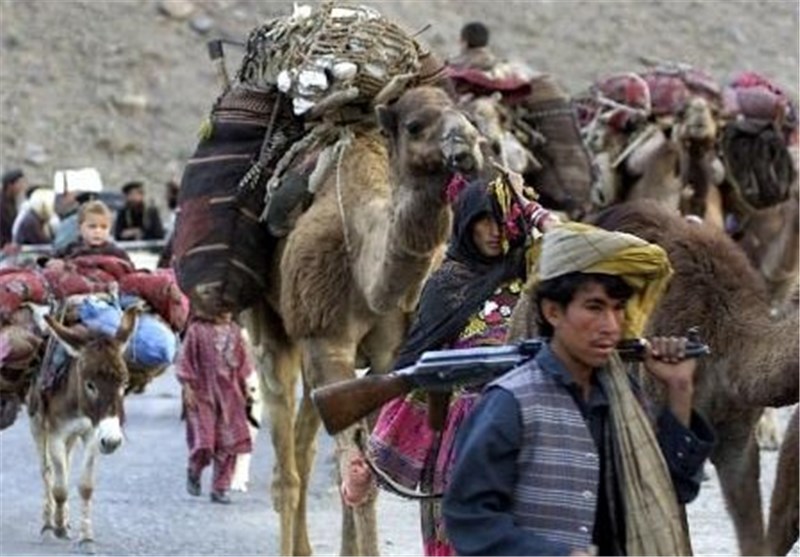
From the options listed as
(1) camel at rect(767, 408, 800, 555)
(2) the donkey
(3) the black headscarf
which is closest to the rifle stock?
(3) the black headscarf

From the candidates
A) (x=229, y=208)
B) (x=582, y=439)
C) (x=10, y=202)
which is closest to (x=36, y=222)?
(x=10, y=202)

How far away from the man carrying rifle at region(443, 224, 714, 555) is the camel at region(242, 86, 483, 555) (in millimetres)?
3841

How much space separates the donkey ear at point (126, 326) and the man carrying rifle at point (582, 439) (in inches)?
325

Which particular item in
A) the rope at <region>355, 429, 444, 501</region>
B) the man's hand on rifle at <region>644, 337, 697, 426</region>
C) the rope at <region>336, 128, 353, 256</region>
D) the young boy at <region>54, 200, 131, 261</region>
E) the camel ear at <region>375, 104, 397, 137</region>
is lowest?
the young boy at <region>54, 200, 131, 261</region>

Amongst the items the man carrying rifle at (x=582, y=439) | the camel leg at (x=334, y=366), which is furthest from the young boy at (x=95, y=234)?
the man carrying rifle at (x=582, y=439)

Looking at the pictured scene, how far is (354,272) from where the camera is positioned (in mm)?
12008

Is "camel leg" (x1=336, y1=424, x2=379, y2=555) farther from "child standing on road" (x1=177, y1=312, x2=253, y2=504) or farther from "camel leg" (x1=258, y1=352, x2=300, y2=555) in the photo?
"child standing on road" (x1=177, y1=312, x2=253, y2=504)

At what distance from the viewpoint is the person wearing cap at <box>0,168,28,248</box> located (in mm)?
27391

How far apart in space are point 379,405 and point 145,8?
40206 millimetres

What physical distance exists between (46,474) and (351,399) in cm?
812

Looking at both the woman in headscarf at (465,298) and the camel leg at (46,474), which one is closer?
the woman in headscarf at (465,298)

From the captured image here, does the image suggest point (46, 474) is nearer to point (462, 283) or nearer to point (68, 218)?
point (68, 218)

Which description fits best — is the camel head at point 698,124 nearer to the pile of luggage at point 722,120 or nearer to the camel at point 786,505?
the pile of luggage at point 722,120

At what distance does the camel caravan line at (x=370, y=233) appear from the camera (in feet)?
30.8
